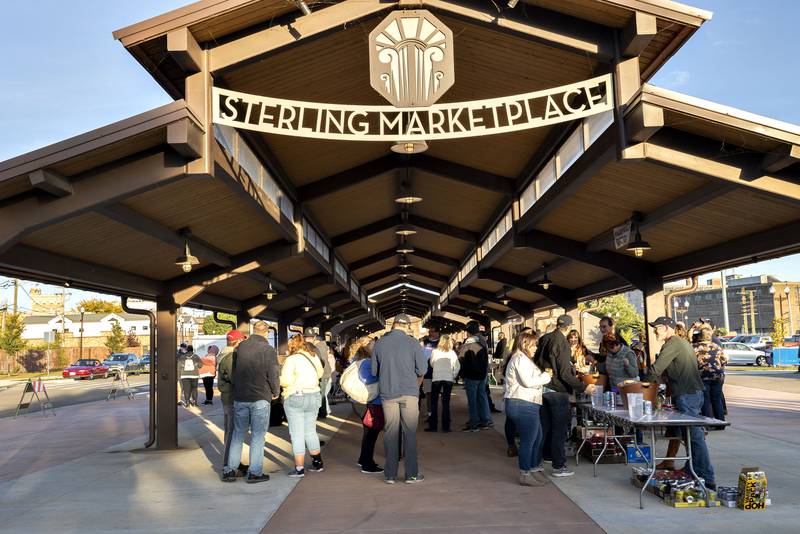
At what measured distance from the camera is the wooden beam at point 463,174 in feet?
43.7

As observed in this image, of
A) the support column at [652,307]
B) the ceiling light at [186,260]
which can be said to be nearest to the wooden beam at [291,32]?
the ceiling light at [186,260]

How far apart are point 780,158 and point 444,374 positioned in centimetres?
737

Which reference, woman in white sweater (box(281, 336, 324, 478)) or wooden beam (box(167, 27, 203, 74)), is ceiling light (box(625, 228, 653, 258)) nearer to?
woman in white sweater (box(281, 336, 324, 478))

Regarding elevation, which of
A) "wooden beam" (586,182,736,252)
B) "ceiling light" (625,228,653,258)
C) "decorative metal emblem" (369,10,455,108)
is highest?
"decorative metal emblem" (369,10,455,108)

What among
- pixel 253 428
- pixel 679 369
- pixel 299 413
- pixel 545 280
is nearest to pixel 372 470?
pixel 299 413

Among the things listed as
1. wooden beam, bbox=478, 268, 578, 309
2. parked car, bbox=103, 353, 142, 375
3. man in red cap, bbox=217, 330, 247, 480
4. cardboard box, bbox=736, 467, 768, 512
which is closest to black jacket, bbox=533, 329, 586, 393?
cardboard box, bbox=736, 467, 768, 512

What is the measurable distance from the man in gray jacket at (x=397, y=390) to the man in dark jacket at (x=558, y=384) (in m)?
1.46

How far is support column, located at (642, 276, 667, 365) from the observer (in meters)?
12.6

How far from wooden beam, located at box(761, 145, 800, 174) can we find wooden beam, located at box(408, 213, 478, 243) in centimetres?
1143

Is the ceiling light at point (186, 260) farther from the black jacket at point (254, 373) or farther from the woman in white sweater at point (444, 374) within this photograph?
the woman in white sweater at point (444, 374)

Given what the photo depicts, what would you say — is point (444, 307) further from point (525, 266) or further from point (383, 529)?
point (383, 529)

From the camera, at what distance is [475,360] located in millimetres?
12930

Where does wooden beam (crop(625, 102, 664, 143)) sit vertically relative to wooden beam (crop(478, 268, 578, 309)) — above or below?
above

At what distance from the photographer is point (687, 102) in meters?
6.91
